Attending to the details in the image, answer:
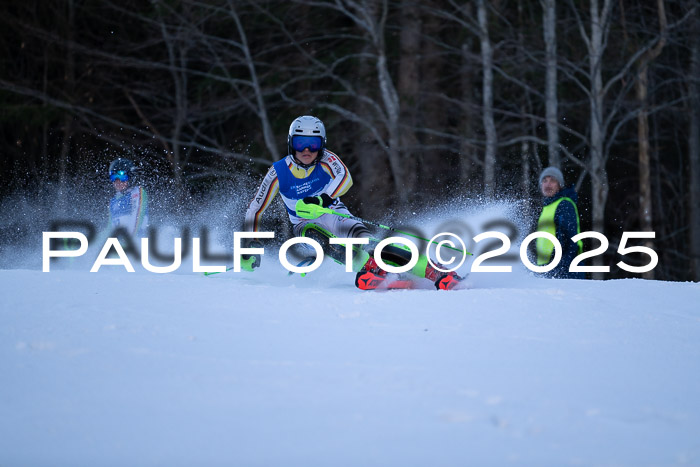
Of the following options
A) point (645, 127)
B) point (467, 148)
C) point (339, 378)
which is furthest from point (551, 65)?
point (339, 378)

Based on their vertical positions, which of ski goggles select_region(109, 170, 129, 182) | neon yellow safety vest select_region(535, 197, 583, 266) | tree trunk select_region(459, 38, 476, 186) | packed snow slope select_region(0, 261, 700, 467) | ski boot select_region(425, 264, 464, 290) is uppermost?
tree trunk select_region(459, 38, 476, 186)

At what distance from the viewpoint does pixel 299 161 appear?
23.2ft

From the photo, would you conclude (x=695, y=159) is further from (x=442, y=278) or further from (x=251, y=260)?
(x=251, y=260)

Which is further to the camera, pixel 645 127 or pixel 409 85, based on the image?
pixel 645 127

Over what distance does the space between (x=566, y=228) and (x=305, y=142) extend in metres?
2.76

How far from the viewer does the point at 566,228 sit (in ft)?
25.5

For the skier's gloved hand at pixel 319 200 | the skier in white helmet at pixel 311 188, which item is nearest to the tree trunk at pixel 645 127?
the skier in white helmet at pixel 311 188

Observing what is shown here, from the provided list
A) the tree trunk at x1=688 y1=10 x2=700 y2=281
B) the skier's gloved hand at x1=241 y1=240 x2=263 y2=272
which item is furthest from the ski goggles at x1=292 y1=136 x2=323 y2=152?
the tree trunk at x1=688 y1=10 x2=700 y2=281

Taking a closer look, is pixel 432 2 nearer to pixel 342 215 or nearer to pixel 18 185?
pixel 342 215

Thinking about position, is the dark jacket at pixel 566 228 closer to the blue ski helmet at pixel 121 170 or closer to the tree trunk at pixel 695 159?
the blue ski helmet at pixel 121 170

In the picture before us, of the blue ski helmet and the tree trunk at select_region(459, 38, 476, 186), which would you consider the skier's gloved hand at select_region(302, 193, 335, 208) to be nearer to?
the blue ski helmet

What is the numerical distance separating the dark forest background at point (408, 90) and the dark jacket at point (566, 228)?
188 inches

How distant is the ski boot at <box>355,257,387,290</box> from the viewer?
6.67 meters

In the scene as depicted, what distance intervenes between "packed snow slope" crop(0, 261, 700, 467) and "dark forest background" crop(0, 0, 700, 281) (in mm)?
7935
